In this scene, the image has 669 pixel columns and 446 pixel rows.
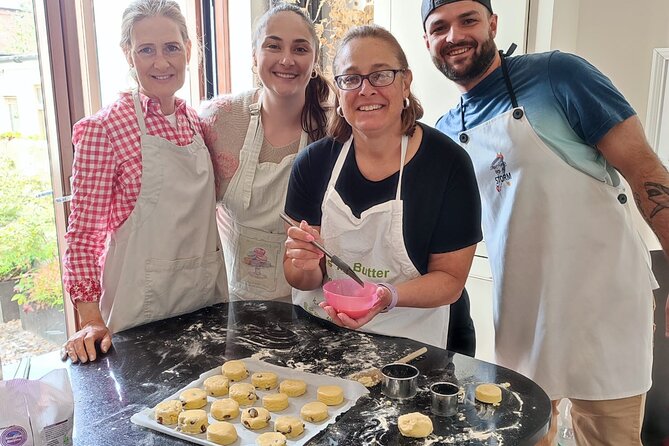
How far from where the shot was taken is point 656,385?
1730 millimetres

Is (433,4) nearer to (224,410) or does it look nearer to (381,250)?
(381,250)

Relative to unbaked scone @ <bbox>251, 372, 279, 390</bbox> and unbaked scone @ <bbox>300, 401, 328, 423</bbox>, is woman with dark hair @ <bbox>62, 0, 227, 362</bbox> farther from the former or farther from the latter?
unbaked scone @ <bbox>300, 401, 328, 423</bbox>

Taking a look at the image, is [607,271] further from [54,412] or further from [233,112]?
[54,412]

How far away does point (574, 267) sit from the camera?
1.53m

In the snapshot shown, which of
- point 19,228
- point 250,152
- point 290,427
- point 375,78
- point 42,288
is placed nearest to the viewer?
point 290,427

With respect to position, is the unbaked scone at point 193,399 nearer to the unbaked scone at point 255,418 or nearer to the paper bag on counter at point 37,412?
the unbaked scone at point 255,418

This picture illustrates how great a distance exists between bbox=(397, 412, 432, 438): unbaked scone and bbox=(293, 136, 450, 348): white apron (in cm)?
40

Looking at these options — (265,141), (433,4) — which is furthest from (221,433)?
(433,4)

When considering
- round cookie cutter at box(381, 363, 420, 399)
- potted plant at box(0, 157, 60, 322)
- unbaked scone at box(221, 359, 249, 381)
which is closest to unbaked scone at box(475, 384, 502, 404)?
round cookie cutter at box(381, 363, 420, 399)

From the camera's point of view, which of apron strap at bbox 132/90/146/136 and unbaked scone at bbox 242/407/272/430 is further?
apron strap at bbox 132/90/146/136

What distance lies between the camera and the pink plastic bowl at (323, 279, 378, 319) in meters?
1.25

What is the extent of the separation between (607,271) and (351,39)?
92cm

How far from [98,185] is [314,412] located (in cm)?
83

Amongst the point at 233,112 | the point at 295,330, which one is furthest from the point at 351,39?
the point at 295,330
